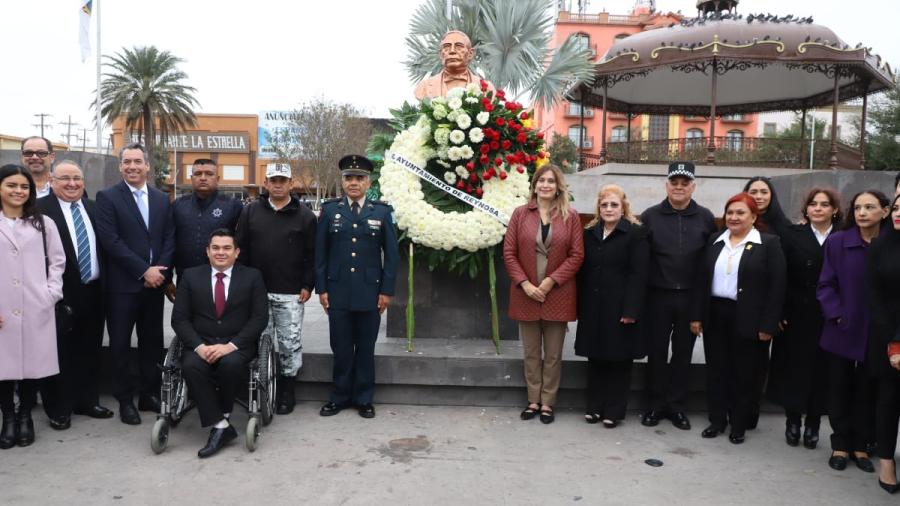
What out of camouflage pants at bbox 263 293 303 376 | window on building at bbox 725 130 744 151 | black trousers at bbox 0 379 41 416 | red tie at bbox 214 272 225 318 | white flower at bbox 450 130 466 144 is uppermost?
window on building at bbox 725 130 744 151

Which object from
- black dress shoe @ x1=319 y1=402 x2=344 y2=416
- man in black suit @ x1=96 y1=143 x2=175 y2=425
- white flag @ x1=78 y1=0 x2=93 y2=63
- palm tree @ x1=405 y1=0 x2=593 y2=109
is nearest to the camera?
man in black suit @ x1=96 y1=143 x2=175 y2=425

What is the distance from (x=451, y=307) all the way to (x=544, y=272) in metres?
1.27

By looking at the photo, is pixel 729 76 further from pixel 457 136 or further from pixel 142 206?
pixel 142 206

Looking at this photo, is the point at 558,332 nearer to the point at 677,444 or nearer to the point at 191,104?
the point at 677,444

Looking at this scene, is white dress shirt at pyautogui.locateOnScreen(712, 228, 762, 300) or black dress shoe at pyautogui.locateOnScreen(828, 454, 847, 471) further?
white dress shirt at pyautogui.locateOnScreen(712, 228, 762, 300)

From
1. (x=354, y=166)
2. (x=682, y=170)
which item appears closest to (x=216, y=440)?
(x=354, y=166)

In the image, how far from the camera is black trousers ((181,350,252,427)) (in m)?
4.12

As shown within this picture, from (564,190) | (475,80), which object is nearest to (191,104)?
(475,80)

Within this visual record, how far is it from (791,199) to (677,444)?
13.2 ft

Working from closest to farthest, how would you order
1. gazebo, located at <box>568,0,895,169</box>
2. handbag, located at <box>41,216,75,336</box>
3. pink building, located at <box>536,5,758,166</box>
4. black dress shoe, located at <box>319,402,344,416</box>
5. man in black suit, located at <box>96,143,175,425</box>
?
handbag, located at <box>41,216,75,336</box>, man in black suit, located at <box>96,143,175,425</box>, black dress shoe, located at <box>319,402,344,416</box>, gazebo, located at <box>568,0,895,169</box>, pink building, located at <box>536,5,758,166</box>

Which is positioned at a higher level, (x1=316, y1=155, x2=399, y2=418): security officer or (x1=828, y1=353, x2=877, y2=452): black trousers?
(x1=316, y1=155, x2=399, y2=418): security officer

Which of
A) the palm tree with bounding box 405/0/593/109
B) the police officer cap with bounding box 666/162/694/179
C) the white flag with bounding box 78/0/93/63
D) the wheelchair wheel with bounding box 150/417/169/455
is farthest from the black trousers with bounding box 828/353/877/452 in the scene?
the white flag with bounding box 78/0/93/63

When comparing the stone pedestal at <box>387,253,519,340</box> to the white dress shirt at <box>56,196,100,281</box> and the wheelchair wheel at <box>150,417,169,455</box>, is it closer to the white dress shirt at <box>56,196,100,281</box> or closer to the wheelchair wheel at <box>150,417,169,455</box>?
the wheelchair wheel at <box>150,417,169,455</box>

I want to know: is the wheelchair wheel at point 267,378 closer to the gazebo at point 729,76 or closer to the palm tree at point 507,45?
the palm tree at point 507,45
